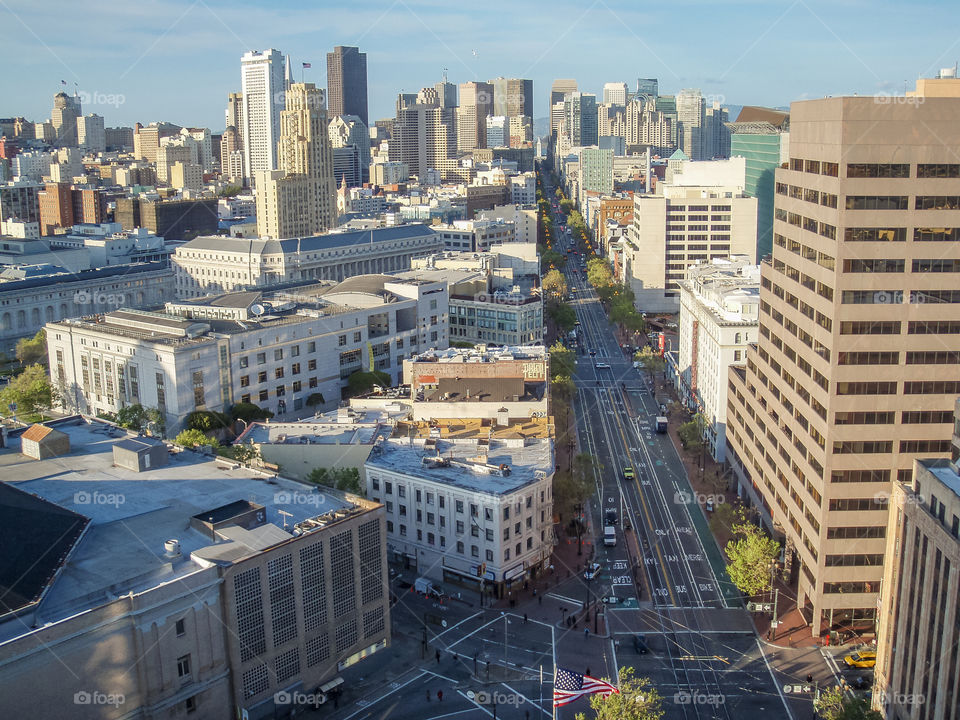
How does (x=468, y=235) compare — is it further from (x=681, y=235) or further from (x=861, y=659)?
(x=861, y=659)

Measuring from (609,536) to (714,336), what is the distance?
2772 cm

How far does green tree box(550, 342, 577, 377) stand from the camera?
105 metres

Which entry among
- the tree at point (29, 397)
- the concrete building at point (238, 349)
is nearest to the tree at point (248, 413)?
the concrete building at point (238, 349)

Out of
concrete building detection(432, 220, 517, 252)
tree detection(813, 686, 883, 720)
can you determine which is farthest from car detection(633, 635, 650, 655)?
concrete building detection(432, 220, 517, 252)

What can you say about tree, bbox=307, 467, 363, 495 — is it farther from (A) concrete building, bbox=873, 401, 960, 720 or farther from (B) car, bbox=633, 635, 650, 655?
(A) concrete building, bbox=873, 401, 960, 720

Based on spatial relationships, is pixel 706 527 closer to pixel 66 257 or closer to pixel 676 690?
pixel 676 690

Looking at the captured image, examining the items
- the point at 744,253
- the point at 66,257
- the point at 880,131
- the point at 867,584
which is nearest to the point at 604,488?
the point at 867,584

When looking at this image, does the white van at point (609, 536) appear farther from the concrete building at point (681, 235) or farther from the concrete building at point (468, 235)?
the concrete building at point (468, 235)

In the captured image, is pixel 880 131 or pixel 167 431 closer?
pixel 880 131

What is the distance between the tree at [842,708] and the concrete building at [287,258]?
12161 centimetres

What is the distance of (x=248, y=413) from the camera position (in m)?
90.9

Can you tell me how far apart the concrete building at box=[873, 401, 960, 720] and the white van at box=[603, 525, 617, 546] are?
23239mm

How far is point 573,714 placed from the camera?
48438 mm

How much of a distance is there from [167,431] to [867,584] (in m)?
59.8
